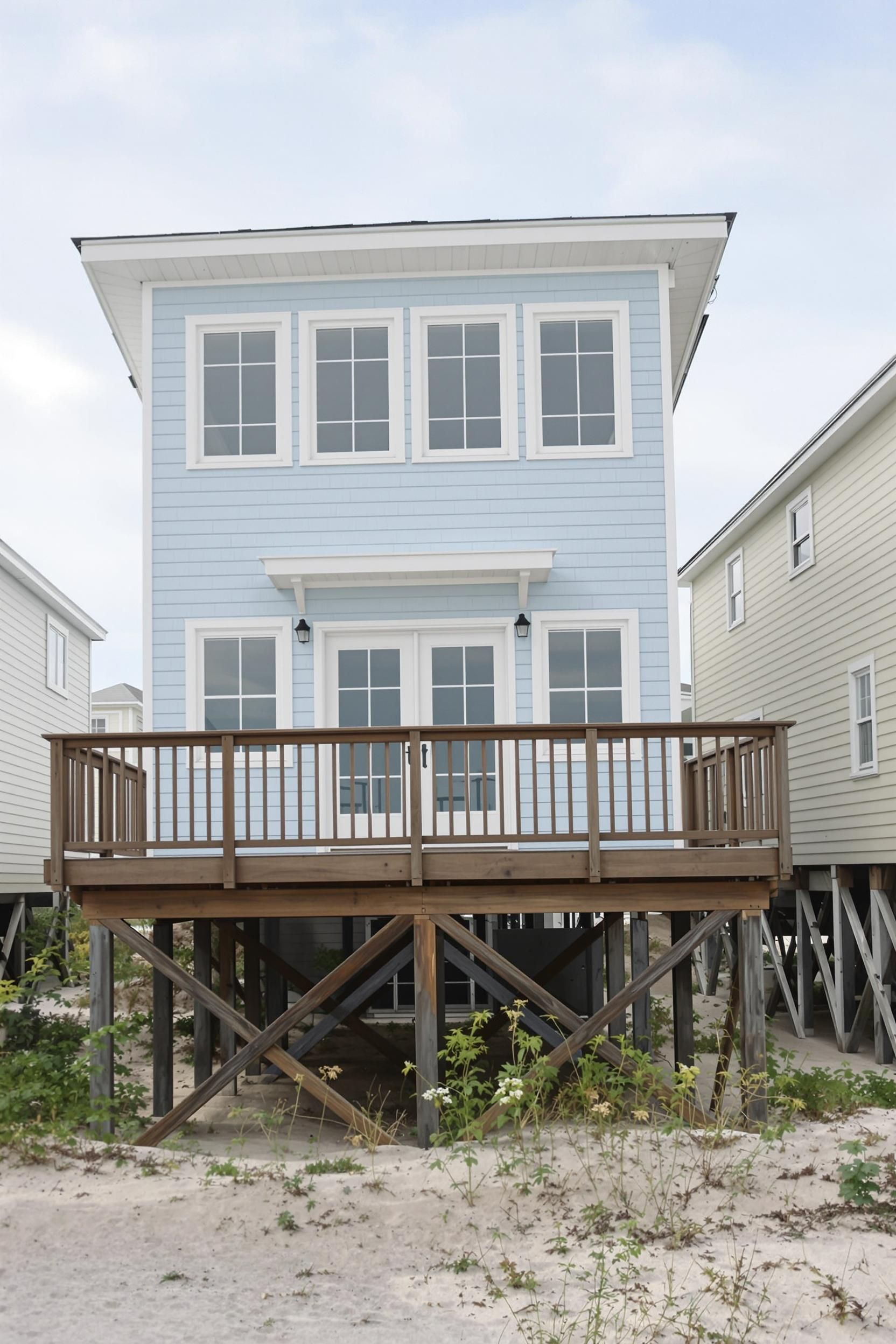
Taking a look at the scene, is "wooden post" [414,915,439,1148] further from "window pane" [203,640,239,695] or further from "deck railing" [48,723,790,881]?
"window pane" [203,640,239,695]

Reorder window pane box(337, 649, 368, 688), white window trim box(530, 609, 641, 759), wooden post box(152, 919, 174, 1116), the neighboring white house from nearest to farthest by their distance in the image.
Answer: wooden post box(152, 919, 174, 1116) < white window trim box(530, 609, 641, 759) < window pane box(337, 649, 368, 688) < the neighboring white house

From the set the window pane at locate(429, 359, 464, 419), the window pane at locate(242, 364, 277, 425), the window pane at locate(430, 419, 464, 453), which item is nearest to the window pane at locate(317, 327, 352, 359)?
the window pane at locate(242, 364, 277, 425)

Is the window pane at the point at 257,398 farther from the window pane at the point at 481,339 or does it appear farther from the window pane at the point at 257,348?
the window pane at the point at 481,339

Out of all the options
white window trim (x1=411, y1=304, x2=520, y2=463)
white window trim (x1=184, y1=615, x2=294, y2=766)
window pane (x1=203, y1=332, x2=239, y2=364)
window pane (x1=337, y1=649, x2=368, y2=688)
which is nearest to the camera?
white window trim (x1=184, y1=615, x2=294, y2=766)

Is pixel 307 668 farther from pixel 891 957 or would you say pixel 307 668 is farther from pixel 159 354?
pixel 891 957

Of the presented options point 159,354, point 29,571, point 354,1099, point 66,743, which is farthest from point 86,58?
point 354,1099

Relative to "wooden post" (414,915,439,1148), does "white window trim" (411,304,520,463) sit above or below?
above

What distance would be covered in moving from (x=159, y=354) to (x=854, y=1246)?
9.45 metres

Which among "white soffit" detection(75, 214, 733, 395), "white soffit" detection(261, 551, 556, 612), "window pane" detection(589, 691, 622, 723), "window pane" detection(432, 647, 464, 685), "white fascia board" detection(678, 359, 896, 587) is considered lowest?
"window pane" detection(589, 691, 622, 723)

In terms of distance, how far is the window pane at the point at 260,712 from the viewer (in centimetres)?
1173

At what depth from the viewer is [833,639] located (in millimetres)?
15734

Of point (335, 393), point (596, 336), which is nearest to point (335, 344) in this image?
point (335, 393)

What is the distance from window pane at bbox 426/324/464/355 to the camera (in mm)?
12195

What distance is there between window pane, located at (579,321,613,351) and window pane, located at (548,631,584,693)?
2.76 meters
